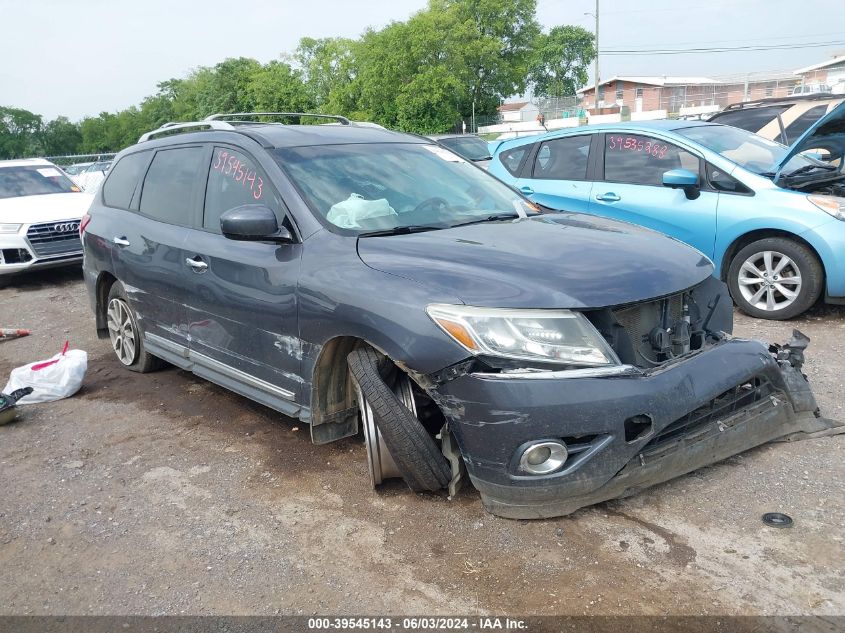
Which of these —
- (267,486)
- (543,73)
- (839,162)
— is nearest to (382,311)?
(267,486)

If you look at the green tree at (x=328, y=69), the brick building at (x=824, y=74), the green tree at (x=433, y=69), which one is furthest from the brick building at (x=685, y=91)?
the green tree at (x=328, y=69)

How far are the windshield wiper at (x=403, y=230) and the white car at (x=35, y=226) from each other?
7.57 meters

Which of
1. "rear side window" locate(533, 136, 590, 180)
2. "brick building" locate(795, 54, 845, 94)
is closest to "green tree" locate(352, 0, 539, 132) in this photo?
"brick building" locate(795, 54, 845, 94)

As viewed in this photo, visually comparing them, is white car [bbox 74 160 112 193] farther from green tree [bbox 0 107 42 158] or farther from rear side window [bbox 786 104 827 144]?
green tree [bbox 0 107 42 158]

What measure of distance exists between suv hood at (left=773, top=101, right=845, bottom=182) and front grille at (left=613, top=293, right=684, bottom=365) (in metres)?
3.18

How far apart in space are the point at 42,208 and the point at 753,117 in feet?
33.2

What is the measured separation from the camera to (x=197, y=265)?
425cm

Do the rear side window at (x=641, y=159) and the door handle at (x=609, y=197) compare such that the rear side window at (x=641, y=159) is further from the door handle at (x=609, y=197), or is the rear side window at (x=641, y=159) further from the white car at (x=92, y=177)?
the white car at (x=92, y=177)

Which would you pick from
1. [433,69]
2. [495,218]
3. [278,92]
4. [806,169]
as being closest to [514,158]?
[806,169]

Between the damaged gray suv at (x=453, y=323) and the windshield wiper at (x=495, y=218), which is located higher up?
the windshield wiper at (x=495, y=218)

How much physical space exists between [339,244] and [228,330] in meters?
1.02

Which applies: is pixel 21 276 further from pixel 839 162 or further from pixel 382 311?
pixel 839 162

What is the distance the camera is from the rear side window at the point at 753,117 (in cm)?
1042

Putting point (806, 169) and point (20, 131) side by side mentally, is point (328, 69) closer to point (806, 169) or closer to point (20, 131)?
point (20, 131)
